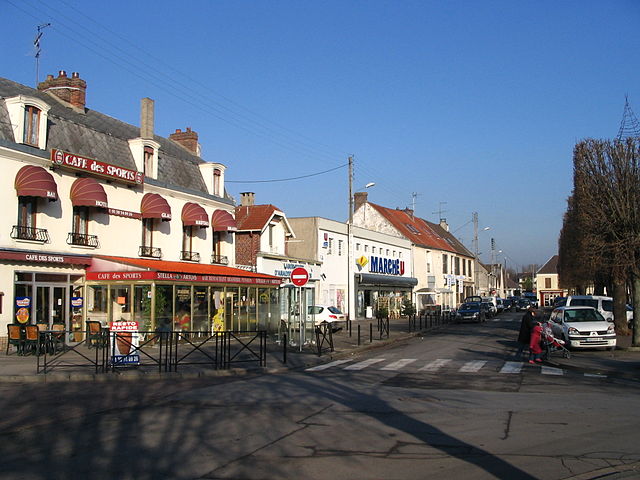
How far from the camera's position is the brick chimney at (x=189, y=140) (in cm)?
3481

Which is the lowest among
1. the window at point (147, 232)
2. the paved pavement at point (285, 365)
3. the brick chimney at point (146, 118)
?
the paved pavement at point (285, 365)

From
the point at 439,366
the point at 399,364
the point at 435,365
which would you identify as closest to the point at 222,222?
the point at 399,364

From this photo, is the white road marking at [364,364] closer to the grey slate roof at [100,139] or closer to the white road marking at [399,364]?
the white road marking at [399,364]

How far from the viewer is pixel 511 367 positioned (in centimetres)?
1795

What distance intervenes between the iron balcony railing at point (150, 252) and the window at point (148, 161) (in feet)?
10.5

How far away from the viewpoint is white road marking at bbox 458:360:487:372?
17453 mm

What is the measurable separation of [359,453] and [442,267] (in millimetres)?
61797

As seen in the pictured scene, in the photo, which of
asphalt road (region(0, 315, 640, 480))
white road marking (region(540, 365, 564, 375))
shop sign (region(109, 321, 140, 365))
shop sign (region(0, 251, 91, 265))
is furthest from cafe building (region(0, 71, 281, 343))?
white road marking (region(540, 365, 564, 375))

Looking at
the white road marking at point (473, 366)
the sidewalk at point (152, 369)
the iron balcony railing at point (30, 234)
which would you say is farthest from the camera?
the iron balcony railing at point (30, 234)

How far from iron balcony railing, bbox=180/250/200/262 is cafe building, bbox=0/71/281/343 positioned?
0.19 ft

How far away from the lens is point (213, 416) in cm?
1033

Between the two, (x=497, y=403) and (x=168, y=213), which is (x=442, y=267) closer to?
(x=168, y=213)

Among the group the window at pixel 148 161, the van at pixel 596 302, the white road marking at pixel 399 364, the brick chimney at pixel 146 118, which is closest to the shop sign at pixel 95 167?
the window at pixel 148 161

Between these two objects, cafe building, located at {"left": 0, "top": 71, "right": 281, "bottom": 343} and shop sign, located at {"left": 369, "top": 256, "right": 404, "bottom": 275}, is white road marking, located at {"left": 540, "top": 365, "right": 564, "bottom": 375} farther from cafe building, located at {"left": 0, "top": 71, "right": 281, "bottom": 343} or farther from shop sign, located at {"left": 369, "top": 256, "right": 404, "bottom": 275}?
shop sign, located at {"left": 369, "top": 256, "right": 404, "bottom": 275}
